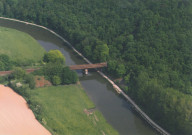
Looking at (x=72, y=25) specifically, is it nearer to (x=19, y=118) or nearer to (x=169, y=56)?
(x=169, y=56)

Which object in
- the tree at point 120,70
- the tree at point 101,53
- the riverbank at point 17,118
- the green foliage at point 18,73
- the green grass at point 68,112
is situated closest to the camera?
the riverbank at point 17,118

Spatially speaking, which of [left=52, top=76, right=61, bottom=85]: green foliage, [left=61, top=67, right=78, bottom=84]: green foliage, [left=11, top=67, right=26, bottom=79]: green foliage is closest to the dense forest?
[left=61, top=67, right=78, bottom=84]: green foliage

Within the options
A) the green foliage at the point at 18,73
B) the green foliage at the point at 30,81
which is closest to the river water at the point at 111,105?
the green foliage at the point at 30,81

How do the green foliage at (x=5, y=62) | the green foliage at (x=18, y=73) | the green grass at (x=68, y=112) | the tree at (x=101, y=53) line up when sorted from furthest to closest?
the tree at (x=101, y=53)
the green foliage at (x=5, y=62)
the green foliage at (x=18, y=73)
the green grass at (x=68, y=112)

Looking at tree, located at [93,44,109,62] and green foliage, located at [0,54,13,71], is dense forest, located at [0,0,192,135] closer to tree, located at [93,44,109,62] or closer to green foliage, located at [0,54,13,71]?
tree, located at [93,44,109,62]

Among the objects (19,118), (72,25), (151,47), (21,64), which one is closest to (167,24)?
(151,47)

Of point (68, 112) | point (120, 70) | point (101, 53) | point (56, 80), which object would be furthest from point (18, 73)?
point (120, 70)

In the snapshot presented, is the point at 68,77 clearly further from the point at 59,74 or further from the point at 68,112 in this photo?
the point at 68,112

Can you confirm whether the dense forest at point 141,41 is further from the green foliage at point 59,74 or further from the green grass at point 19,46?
the green grass at point 19,46
